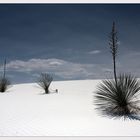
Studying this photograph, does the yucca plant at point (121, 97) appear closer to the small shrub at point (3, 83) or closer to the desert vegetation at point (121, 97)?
the desert vegetation at point (121, 97)

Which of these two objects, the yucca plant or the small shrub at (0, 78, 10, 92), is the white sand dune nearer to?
the yucca plant

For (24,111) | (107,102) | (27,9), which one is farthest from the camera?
(24,111)

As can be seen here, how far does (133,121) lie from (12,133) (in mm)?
2122

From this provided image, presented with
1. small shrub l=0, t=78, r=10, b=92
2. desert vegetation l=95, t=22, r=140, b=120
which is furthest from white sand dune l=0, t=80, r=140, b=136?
small shrub l=0, t=78, r=10, b=92

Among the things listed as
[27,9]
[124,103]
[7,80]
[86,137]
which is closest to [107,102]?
[124,103]

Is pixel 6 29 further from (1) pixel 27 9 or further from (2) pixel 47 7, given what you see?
(2) pixel 47 7

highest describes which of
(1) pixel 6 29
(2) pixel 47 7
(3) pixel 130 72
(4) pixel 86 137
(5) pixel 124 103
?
(2) pixel 47 7

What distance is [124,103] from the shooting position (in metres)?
5.38

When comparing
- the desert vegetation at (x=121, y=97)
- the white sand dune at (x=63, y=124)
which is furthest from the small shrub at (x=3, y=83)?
the desert vegetation at (x=121, y=97)

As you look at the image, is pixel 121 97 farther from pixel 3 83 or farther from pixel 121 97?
pixel 3 83

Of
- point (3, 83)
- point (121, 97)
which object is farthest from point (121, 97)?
point (3, 83)

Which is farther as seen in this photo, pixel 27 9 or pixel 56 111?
pixel 56 111

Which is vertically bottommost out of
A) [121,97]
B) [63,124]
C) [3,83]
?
[63,124]

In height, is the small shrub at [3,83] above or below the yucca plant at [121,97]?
above
